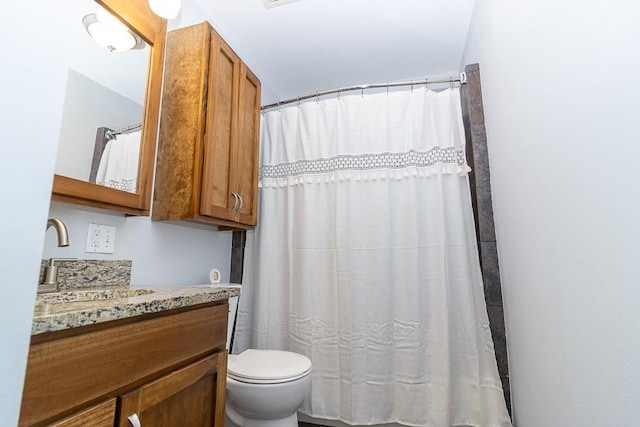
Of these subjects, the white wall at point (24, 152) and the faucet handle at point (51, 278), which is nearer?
the white wall at point (24, 152)

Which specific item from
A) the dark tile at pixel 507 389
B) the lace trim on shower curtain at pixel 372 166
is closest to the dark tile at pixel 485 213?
the lace trim on shower curtain at pixel 372 166

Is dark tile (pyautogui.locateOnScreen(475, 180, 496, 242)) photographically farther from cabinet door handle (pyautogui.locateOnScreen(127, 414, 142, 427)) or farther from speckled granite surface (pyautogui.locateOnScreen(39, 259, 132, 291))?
speckled granite surface (pyautogui.locateOnScreen(39, 259, 132, 291))

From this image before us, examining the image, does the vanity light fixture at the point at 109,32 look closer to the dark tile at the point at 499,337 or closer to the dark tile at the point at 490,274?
the dark tile at the point at 490,274

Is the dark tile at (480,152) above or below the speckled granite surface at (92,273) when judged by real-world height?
above

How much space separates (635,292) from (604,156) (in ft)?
1.00

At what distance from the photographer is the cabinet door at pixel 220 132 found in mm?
1454

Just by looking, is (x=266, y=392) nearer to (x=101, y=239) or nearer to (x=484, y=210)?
(x=101, y=239)

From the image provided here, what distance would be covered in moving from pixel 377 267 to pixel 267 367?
0.78 meters

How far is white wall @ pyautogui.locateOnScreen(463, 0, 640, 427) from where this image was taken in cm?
64

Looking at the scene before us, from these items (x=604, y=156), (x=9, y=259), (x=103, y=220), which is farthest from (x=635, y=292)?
(x=103, y=220)

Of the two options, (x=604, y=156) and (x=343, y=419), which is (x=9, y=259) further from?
(x=343, y=419)

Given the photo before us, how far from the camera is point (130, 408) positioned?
2.43 feet

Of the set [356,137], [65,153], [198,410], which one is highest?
[356,137]

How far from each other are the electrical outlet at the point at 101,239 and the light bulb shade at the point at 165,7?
98 centimetres
